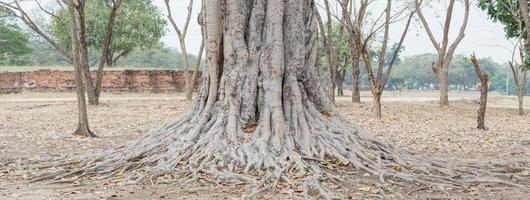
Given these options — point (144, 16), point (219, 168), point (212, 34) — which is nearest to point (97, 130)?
point (212, 34)

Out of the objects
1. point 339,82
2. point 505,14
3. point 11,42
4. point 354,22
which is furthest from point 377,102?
point 11,42

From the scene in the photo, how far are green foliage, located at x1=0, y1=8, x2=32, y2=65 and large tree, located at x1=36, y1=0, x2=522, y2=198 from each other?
121 feet

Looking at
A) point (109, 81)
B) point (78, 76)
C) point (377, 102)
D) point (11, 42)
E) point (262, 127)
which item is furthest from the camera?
point (11, 42)

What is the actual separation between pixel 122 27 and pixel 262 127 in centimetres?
3147

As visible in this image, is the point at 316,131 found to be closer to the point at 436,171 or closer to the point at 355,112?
the point at 436,171

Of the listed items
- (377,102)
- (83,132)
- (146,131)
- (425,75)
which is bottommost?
(146,131)

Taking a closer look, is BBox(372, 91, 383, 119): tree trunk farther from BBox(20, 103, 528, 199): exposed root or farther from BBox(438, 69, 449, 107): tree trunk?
BBox(20, 103, 528, 199): exposed root

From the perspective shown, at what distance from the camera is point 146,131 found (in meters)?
11.2

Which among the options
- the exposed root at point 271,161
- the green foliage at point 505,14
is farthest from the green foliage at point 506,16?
the exposed root at point 271,161

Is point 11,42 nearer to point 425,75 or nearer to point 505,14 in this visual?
point 505,14

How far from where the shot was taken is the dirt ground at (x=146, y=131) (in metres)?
5.12

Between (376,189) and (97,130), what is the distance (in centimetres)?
736

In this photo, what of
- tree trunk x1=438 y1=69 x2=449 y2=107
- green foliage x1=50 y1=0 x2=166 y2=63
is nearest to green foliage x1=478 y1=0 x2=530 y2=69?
tree trunk x1=438 y1=69 x2=449 y2=107

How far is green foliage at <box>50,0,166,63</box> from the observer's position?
36.2 metres
